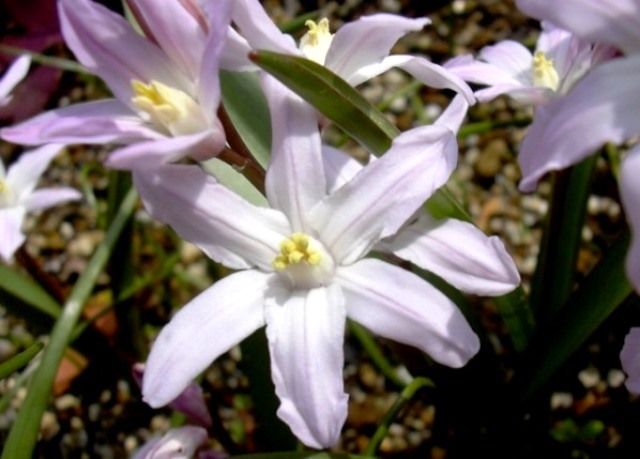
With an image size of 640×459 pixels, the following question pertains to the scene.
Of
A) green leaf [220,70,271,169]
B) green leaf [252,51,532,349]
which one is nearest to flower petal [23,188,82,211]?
green leaf [220,70,271,169]

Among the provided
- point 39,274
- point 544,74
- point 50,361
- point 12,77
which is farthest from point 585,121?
point 39,274

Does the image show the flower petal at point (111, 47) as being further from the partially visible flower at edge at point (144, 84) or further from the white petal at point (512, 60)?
the white petal at point (512, 60)

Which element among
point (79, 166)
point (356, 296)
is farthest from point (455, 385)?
point (79, 166)

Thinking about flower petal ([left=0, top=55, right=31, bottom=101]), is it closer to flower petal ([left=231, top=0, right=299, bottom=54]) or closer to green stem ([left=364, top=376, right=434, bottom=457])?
flower petal ([left=231, top=0, right=299, bottom=54])

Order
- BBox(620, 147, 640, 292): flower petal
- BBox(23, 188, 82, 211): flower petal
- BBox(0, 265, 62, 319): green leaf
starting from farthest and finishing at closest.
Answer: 1. BBox(23, 188, 82, 211): flower petal
2. BBox(0, 265, 62, 319): green leaf
3. BBox(620, 147, 640, 292): flower petal

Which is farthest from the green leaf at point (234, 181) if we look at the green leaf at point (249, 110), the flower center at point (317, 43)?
the flower center at point (317, 43)
